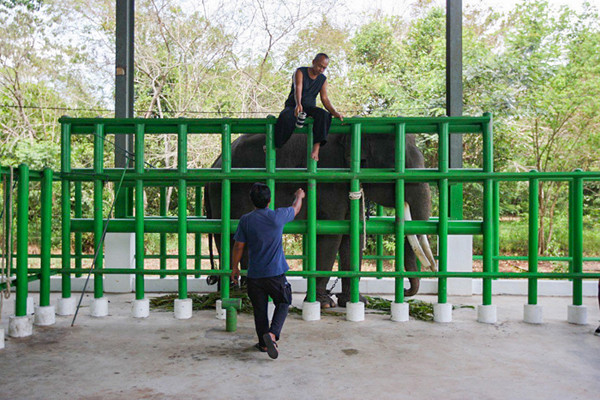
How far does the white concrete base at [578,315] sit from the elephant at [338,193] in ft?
4.82

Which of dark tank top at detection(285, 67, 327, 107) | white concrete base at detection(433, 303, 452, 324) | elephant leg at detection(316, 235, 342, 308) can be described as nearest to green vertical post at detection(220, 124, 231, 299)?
dark tank top at detection(285, 67, 327, 107)

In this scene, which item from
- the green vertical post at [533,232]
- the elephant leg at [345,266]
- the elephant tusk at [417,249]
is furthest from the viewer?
the elephant leg at [345,266]

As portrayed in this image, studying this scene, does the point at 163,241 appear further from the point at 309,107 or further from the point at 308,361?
the point at 308,361

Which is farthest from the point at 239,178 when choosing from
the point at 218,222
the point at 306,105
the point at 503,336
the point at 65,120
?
the point at 503,336

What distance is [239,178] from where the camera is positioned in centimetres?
544

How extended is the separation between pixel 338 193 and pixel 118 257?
3312 millimetres

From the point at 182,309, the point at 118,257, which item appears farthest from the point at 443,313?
the point at 118,257

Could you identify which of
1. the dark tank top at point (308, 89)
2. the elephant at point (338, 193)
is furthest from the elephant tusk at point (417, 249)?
the dark tank top at point (308, 89)

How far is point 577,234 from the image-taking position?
5371mm

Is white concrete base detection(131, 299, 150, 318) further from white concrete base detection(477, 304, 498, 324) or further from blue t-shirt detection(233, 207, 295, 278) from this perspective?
white concrete base detection(477, 304, 498, 324)

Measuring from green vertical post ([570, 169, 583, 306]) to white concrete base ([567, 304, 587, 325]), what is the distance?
0.22ft

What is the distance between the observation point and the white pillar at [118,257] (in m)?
7.21

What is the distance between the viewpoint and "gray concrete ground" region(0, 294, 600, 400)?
3.30 meters

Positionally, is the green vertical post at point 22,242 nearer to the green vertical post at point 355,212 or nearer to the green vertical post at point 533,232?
the green vertical post at point 355,212
